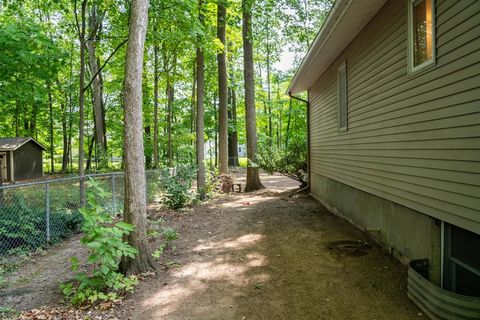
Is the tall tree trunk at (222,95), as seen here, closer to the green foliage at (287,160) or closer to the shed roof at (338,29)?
the green foliage at (287,160)

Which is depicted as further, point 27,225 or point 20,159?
point 20,159

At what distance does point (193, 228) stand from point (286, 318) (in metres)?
4.26

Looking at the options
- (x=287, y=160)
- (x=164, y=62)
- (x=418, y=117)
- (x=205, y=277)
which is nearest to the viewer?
(x=418, y=117)

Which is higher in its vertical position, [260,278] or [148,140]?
[148,140]

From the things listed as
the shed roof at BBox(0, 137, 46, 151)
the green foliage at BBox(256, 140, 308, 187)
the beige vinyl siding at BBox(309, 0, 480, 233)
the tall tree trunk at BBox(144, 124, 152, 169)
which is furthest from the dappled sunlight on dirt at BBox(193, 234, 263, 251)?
the shed roof at BBox(0, 137, 46, 151)

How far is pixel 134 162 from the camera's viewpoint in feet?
14.9

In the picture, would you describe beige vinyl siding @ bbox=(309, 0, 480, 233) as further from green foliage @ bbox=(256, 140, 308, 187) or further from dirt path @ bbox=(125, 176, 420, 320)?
green foliage @ bbox=(256, 140, 308, 187)

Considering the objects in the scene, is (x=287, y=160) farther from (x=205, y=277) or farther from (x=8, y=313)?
(x=8, y=313)

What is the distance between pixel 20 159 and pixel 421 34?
74.4 ft

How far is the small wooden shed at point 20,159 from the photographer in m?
18.9

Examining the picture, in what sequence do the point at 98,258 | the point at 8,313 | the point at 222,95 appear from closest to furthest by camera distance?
the point at 8,313
the point at 98,258
the point at 222,95

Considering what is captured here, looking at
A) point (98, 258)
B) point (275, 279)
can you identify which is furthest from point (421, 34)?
point (98, 258)

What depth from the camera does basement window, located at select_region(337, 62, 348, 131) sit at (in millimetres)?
7552

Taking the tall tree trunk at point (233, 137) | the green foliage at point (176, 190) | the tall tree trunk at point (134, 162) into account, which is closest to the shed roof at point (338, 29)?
the tall tree trunk at point (134, 162)
